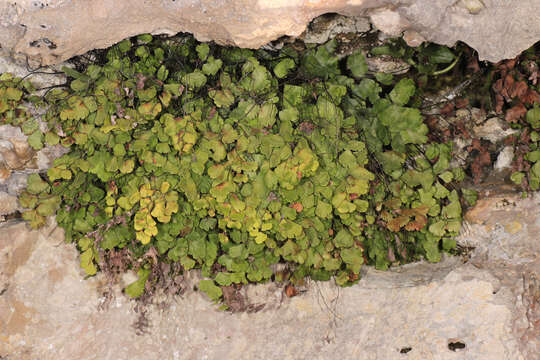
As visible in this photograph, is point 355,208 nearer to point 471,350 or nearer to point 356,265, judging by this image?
point 356,265

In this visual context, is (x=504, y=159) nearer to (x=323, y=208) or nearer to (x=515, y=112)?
(x=515, y=112)

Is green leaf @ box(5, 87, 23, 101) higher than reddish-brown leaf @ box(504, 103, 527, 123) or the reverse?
the reverse

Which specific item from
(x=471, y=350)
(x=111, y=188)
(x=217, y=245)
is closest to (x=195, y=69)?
(x=111, y=188)

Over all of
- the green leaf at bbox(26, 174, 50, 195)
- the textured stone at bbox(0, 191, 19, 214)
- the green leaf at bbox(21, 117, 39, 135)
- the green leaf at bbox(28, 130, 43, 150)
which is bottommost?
the textured stone at bbox(0, 191, 19, 214)

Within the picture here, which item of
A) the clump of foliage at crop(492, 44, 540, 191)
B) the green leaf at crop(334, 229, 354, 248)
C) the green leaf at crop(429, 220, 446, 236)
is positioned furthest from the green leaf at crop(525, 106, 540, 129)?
the green leaf at crop(334, 229, 354, 248)

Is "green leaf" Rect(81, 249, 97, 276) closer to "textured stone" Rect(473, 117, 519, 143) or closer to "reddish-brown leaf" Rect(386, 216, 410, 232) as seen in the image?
"reddish-brown leaf" Rect(386, 216, 410, 232)

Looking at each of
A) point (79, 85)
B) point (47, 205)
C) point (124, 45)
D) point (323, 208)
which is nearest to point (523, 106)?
point (323, 208)

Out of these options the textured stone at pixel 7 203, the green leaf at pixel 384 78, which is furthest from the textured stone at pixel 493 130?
the textured stone at pixel 7 203
